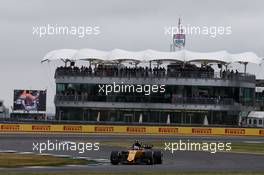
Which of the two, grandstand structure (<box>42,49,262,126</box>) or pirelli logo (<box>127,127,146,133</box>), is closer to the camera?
pirelli logo (<box>127,127,146,133</box>)

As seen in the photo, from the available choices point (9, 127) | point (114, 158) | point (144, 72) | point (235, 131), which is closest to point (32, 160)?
point (114, 158)

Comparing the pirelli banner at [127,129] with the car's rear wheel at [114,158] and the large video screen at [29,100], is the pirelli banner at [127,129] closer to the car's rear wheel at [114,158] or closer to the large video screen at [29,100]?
the large video screen at [29,100]

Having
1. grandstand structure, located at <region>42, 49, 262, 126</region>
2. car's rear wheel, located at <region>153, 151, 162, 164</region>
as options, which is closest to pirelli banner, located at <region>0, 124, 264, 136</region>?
grandstand structure, located at <region>42, 49, 262, 126</region>

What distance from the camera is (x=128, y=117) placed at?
69875mm

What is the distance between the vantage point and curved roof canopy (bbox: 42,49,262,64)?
72.1 metres

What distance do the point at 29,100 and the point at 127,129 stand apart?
1625cm

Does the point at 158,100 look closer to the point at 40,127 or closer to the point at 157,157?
the point at 40,127

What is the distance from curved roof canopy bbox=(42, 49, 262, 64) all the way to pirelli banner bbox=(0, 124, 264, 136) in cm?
1259

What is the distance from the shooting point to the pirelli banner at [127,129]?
2359 inches

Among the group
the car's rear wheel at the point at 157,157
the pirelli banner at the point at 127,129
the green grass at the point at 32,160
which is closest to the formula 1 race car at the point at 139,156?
the car's rear wheel at the point at 157,157

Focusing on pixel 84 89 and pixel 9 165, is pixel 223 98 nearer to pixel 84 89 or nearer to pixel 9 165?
pixel 84 89

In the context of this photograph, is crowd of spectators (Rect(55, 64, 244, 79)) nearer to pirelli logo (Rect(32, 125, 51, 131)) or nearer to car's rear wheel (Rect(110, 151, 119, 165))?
pirelli logo (Rect(32, 125, 51, 131))

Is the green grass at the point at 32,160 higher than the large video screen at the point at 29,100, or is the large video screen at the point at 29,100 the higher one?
the large video screen at the point at 29,100

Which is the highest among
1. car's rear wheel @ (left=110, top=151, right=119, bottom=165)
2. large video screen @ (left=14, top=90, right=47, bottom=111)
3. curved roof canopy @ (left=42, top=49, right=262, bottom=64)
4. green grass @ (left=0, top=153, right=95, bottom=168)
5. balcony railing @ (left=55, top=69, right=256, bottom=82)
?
curved roof canopy @ (left=42, top=49, right=262, bottom=64)
